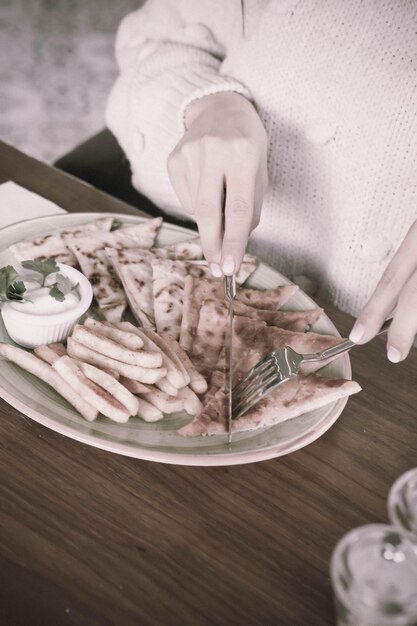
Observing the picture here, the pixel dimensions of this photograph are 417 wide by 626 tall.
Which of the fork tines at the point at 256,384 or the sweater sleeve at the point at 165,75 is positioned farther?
the sweater sleeve at the point at 165,75

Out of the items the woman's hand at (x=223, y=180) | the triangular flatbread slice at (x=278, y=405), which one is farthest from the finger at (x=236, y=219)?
the triangular flatbread slice at (x=278, y=405)

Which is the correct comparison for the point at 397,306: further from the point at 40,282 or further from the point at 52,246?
the point at 52,246

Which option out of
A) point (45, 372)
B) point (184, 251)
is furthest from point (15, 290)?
point (184, 251)

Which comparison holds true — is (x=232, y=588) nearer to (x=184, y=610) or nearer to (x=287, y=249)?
(x=184, y=610)

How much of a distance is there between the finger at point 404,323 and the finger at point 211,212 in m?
0.39

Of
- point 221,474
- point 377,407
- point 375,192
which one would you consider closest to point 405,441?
point 377,407

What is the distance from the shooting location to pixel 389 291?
1155 millimetres

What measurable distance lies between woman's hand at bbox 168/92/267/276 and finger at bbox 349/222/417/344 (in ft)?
0.92

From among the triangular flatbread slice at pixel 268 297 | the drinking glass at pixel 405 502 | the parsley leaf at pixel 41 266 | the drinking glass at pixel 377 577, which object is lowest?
the triangular flatbread slice at pixel 268 297

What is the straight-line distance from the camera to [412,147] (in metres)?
1.56

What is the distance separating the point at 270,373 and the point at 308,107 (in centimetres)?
84

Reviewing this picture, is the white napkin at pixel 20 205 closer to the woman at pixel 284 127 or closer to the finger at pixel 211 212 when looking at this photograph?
the woman at pixel 284 127

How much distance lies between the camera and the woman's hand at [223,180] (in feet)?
4.30

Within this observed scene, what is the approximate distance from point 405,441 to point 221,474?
0.39 meters
